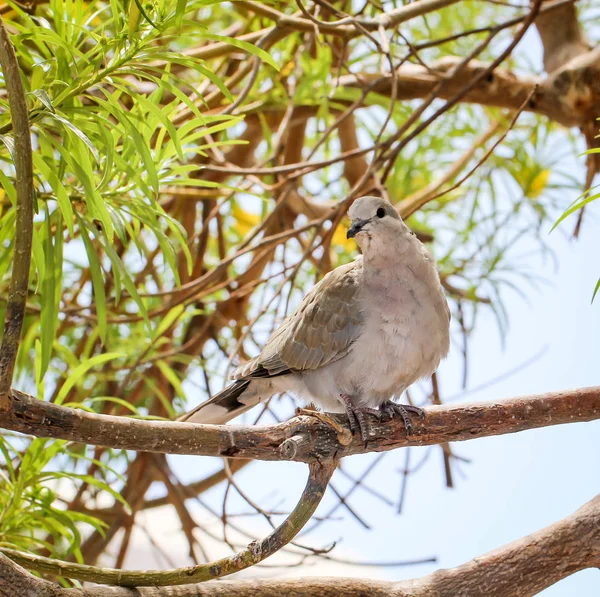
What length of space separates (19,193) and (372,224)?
0.62 m

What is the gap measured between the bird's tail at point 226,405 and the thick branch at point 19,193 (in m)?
0.63

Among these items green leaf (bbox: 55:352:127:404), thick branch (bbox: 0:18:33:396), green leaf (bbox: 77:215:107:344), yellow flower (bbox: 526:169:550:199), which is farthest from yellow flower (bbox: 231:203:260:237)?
thick branch (bbox: 0:18:33:396)

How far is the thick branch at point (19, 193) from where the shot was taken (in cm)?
68

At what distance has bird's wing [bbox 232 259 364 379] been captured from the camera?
1210 millimetres

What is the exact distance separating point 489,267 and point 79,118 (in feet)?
4.39

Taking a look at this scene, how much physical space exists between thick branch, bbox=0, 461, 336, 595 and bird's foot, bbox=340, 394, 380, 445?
150 millimetres

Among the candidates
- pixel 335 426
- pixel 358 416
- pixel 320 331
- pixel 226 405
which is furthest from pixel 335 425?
pixel 226 405

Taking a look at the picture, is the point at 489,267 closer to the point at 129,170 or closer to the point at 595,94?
the point at 595,94

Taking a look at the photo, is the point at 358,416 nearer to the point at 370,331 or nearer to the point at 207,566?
the point at 370,331

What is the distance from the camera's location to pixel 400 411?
112cm

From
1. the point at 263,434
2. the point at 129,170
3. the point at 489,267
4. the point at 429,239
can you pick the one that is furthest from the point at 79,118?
the point at 489,267

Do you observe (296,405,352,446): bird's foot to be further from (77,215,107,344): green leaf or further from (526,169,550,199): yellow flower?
(526,169,550,199): yellow flower

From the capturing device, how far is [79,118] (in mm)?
896

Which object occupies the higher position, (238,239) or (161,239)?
(238,239)
